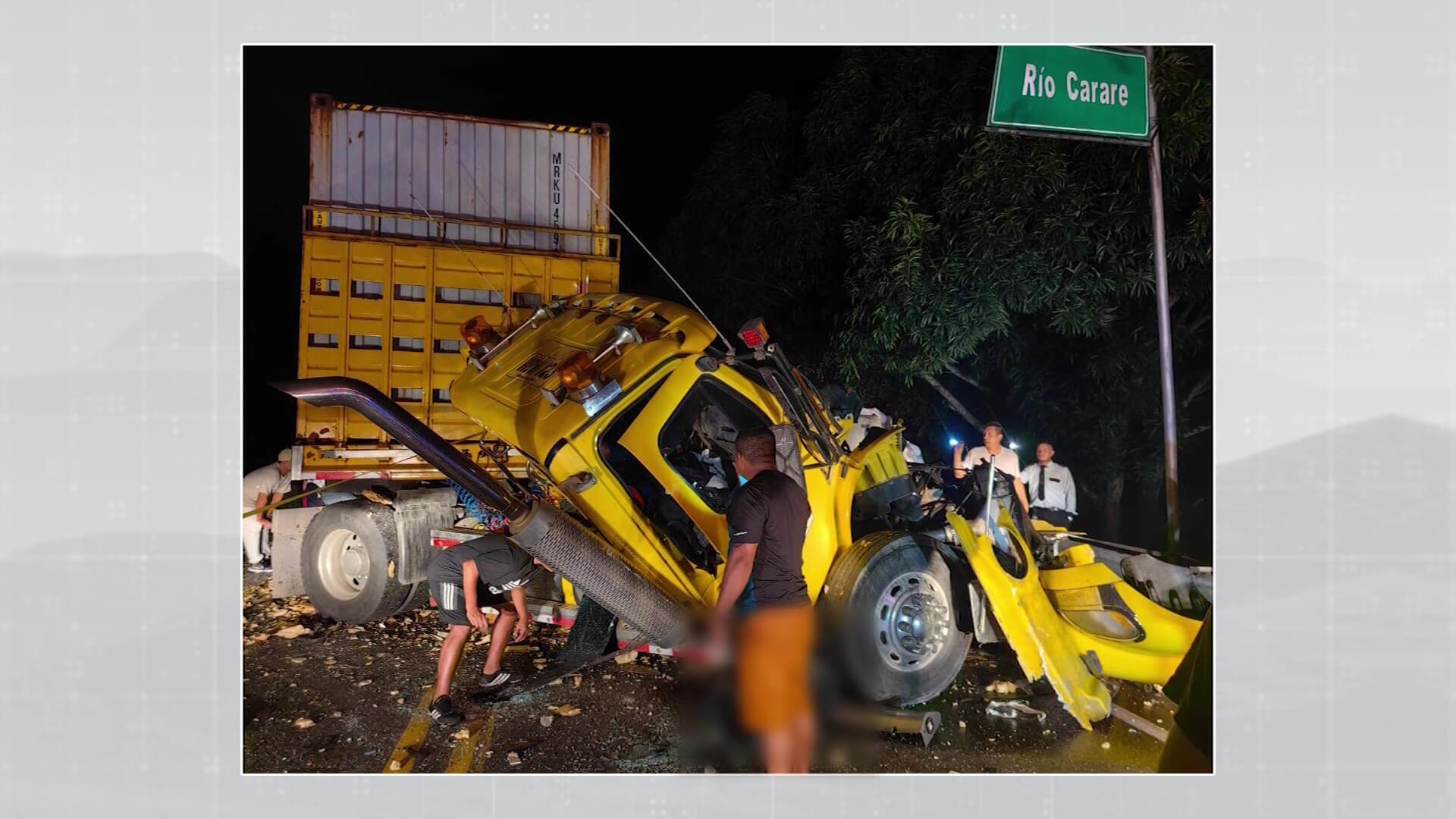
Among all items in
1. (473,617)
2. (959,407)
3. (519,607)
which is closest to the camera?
(473,617)

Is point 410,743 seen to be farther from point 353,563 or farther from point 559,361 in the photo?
point 559,361

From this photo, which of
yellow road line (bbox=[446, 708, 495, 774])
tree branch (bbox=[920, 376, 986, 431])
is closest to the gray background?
yellow road line (bbox=[446, 708, 495, 774])

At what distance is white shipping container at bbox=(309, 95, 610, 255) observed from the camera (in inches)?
197

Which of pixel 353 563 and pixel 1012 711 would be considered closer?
pixel 1012 711

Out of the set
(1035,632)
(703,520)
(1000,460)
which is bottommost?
(1035,632)

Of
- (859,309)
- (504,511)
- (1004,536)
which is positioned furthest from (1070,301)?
(504,511)

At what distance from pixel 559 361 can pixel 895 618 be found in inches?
79.9

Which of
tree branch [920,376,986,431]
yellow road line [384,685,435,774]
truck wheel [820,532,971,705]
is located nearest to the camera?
yellow road line [384,685,435,774]

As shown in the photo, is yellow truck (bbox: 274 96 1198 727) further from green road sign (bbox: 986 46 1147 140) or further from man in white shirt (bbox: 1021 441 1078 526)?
green road sign (bbox: 986 46 1147 140)

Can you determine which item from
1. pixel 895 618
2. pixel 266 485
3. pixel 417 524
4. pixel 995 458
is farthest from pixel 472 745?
pixel 995 458

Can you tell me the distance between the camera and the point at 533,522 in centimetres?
348

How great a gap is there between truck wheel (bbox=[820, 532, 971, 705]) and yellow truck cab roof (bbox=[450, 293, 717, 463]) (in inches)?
50.5
